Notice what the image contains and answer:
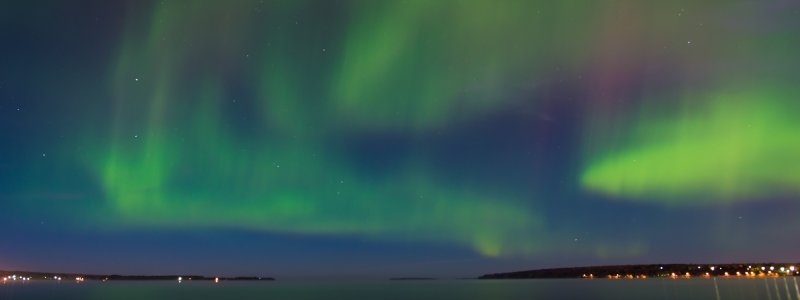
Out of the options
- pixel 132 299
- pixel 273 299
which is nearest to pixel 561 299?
pixel 273 299

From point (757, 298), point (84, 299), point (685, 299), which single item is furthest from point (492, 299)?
point (84, 299)

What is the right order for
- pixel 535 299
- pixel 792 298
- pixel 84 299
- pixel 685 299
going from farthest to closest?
pixel 84 299
pixel 535 299
pixel 685 299
pixel 792 298

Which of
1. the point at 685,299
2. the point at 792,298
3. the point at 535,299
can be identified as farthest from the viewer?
the point at 535,299

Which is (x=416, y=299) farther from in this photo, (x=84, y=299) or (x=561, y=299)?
(x=84, y=299)

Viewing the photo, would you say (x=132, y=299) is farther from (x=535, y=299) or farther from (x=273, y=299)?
(x=535, y=299)

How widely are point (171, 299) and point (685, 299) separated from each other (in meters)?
97.3

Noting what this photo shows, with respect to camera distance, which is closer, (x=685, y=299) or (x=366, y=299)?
(x=685, y=299)

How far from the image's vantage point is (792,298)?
85.4 meters

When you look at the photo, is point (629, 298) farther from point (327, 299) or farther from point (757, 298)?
point (327, 299)

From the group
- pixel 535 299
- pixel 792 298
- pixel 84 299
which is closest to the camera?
pixel 792 298

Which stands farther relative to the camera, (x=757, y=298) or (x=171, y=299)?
(x=171, y=299)

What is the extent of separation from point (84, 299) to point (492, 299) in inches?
3213

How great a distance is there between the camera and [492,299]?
106 m

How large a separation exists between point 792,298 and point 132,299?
119 meters
